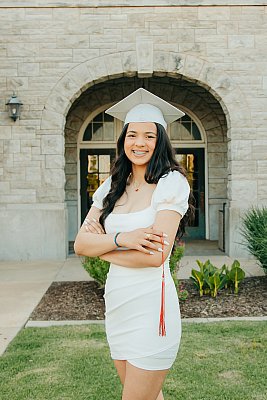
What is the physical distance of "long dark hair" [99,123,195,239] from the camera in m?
2.45

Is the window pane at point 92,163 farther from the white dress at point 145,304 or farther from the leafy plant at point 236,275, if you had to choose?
the white dress at point 145,304

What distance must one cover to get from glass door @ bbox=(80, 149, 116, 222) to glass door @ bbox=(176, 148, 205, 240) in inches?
77.5

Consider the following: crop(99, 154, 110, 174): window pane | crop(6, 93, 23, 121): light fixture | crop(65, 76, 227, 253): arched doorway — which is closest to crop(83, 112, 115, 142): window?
crop(65, 76, 227, 253): arched doorway

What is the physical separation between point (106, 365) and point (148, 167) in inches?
95.0

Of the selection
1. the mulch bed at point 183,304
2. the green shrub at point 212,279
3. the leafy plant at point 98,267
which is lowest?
the mulch bed at point 183,304

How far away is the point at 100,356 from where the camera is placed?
4445 mm

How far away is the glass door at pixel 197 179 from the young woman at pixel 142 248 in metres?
10.8

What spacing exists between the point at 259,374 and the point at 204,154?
377 inches

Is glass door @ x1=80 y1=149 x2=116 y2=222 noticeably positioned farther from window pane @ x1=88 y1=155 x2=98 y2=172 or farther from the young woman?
the young woman

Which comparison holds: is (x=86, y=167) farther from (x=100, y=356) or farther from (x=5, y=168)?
(x=100, y=356)

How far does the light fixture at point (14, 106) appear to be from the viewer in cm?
994

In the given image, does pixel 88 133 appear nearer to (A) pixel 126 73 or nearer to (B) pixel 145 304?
(A) pixel 126 73

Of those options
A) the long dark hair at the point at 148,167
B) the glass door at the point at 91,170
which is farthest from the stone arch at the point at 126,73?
the long dark hair at the point at 148,167

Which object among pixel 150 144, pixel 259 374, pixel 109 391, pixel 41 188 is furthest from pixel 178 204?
pixel 41 188
